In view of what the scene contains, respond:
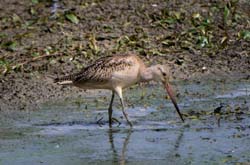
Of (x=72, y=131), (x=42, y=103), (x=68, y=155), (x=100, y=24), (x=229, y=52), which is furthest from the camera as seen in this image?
(x=100, y=24)

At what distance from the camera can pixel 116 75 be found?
11.7 meters

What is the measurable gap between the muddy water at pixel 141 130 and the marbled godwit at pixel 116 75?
1.15 feet

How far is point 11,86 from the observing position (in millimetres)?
12930

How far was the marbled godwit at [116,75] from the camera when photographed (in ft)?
38.3

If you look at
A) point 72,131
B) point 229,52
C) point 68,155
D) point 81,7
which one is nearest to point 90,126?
point 72,131

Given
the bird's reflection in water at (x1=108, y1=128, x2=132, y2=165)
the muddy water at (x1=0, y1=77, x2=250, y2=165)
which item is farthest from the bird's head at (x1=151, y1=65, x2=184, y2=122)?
the bird's reflection in water at (x1=108, y1=128, x2=132, y2=165)

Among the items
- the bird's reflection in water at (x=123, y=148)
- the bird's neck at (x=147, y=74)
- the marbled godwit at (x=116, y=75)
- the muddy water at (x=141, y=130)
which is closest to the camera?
the bird's reflection in water at (x=123, y=148)

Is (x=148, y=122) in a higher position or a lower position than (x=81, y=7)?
higher

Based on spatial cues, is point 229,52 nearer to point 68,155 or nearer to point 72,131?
point 72,131

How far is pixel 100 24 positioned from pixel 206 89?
10.3ft

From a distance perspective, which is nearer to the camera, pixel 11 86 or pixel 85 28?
pixel 11 86

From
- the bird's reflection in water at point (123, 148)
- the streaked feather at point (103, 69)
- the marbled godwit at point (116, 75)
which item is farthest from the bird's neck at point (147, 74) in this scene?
the bird's reflection in water at point (123, 148)

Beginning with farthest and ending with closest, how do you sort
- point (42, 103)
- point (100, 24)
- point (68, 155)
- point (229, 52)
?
point (100, 24) < point (229, 52) < point (42, 103) < point (68, 155)

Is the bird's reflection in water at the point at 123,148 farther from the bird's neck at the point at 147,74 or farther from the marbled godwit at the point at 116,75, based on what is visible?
the bird's neck at the point at 147,74
